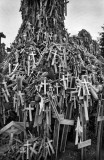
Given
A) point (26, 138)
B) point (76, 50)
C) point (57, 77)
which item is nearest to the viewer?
point (26, 138)

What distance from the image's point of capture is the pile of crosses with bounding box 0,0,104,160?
6.97 meters

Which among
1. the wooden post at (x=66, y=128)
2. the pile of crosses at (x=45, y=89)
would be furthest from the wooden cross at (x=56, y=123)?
the wooden post at (x=66, y=128)

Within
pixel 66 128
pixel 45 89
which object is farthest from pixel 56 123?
pixel 45 89

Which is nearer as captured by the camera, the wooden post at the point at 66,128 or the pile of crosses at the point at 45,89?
the pile of crosses at the point at 45,89

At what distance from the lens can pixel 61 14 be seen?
8805 mm

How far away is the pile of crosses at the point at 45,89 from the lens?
22.9ft

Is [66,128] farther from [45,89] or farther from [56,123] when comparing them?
[45,89]

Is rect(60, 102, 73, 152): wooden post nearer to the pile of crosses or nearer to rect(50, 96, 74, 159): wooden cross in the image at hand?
the pile of crosses

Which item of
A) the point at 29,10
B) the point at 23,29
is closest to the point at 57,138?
the point at 23,29

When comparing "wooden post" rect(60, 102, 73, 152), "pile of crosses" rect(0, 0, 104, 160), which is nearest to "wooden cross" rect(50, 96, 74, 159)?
"pile of crosses" rect(0, 0, 104, 160)

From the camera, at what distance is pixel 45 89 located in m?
7.01

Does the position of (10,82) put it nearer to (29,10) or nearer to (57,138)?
(57,138)

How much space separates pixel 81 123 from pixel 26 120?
1.61 m

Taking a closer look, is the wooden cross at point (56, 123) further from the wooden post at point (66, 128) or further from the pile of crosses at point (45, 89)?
the wooden post at point (66, 128)
